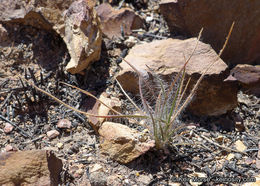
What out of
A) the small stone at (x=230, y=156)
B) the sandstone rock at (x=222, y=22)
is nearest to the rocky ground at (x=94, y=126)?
the small stone at (x=230, y=156)

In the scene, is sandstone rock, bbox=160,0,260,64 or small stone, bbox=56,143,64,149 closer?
small stone, bbox=56,143,64,149

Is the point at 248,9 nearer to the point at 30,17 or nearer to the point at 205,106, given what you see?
the point at 205,106

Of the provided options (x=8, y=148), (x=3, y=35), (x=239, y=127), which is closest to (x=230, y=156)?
(x=239, y=127)

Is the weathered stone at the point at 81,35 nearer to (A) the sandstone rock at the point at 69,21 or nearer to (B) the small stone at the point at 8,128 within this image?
(A) the sandstone rock at the point at 69,21

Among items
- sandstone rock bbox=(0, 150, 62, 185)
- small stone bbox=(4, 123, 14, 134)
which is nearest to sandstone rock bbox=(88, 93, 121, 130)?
sandstone rock bbox=(0, 150, 62, 185)

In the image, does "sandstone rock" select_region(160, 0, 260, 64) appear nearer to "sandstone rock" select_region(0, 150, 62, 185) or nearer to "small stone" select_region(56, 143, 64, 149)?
"small stone" select_region(56, 143, 64, 149)
